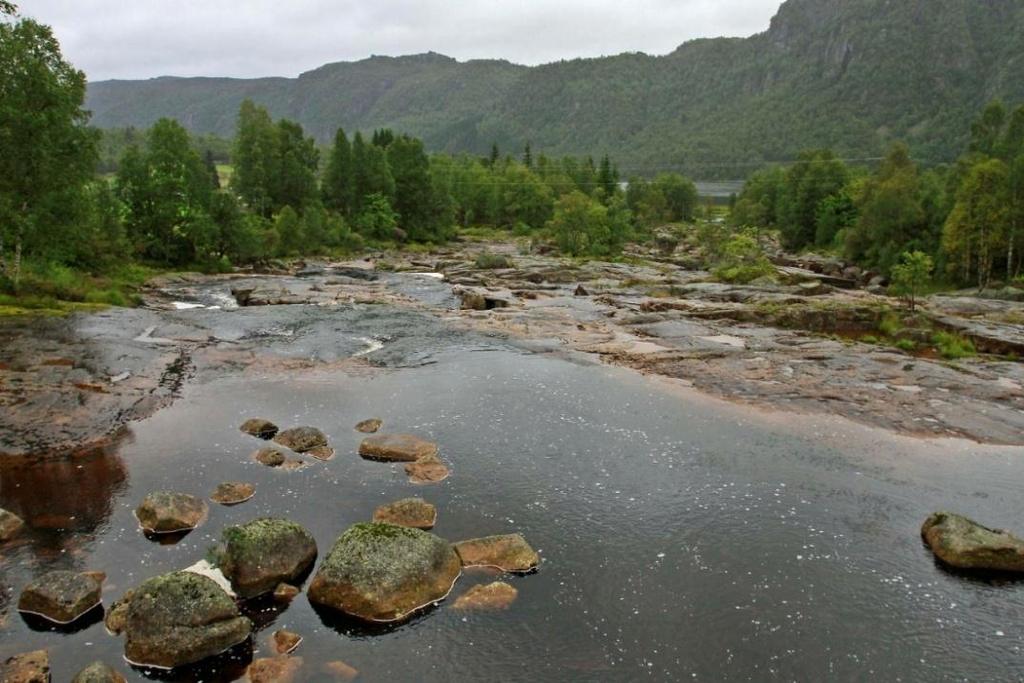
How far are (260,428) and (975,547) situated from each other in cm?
2347

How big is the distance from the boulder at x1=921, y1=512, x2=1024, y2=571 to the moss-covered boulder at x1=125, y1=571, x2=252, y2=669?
17725 mm

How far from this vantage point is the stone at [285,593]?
53.0ft

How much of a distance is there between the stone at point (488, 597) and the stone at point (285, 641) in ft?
11.7

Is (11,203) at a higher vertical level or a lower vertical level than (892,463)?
higher

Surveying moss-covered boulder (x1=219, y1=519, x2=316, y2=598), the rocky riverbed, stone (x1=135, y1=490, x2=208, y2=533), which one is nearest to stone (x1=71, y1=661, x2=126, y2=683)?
the rocky riverbed

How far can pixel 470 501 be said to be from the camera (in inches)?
832

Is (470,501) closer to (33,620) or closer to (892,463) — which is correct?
(33,620)

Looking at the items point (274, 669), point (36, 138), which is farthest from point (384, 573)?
point (36, 138)

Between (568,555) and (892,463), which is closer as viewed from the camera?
Answer: (568,555)

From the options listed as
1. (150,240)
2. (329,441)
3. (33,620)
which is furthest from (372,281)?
(33,620)

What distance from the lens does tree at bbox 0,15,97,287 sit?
4088 cm

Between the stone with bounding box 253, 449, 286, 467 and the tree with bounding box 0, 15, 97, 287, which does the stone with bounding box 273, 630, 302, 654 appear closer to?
the stone with bounding box 253, 449, 286, 467

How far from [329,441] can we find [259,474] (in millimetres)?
3585

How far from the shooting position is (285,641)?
14.6 metres
